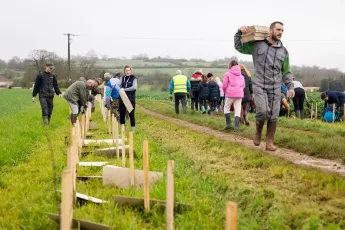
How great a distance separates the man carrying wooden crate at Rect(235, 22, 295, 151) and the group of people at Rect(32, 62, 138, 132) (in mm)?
3882

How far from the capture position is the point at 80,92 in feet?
35.0

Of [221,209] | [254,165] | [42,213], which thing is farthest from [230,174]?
[42,213]

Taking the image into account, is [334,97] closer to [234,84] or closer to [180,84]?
[180,84]

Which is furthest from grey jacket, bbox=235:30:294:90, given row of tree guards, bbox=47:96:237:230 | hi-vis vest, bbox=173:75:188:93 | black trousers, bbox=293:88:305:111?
hi-vis vest, bbox=173:75:188:93

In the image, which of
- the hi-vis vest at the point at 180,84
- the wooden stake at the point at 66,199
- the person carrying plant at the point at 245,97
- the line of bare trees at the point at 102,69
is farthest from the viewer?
the line of bare trees at the point at 102,69

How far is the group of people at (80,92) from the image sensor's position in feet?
33.5

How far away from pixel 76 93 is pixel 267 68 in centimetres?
605

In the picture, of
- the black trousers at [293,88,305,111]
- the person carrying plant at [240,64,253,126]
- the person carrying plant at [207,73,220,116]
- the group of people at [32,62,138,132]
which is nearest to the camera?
the group of people at [32,62,138,132]

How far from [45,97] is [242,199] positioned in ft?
29.7

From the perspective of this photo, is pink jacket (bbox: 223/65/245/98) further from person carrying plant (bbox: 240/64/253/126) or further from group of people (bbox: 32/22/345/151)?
person carrying plant (bbox: 240/64/253/126)

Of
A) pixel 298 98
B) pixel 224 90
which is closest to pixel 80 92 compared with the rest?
pixel 224 90

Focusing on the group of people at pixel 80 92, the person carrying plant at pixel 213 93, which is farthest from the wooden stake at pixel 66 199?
the person carrying plant at pixel 213 93

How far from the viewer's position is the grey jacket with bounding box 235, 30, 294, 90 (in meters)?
6.39

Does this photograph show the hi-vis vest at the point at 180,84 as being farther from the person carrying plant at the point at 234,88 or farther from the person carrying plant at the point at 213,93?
the person carrying plant at the point at 234,88
